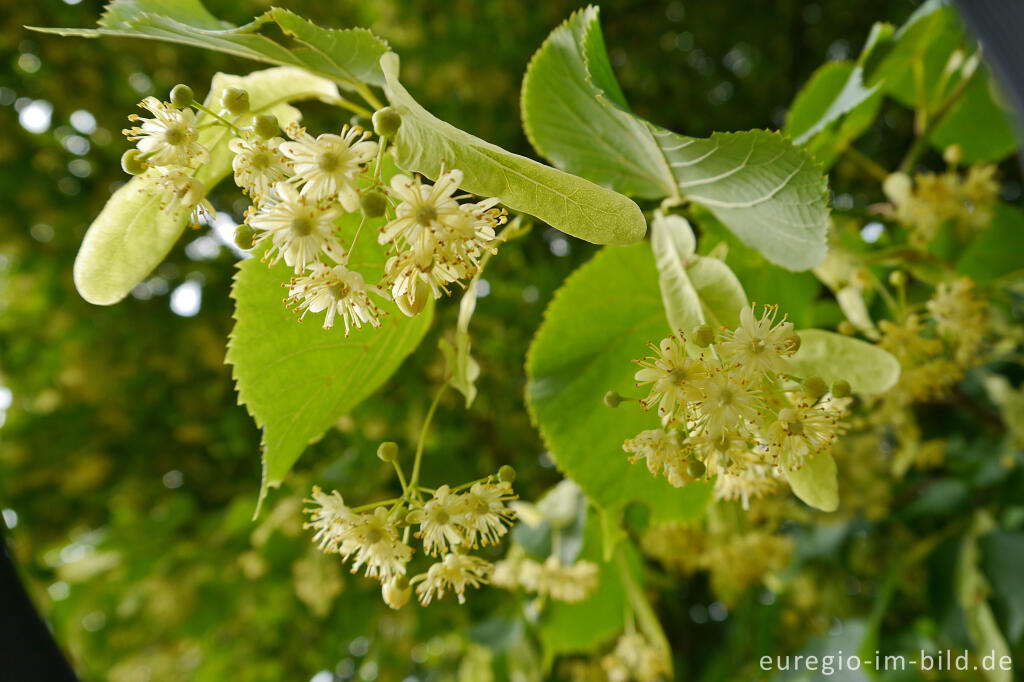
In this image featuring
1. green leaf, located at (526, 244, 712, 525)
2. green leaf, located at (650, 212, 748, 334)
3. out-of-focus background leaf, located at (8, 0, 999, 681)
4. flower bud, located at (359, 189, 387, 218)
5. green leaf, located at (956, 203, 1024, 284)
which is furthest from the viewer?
out-of-focus background leaf, located at (8, 0, 999, 681)

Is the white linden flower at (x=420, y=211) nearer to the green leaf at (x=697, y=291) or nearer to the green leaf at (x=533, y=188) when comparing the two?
the green leaf at (x=533, y=188)

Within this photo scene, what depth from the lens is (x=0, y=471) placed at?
1.61 m

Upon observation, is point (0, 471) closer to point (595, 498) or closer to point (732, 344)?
point (595, 498)

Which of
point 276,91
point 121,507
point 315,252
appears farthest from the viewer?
point 121,507

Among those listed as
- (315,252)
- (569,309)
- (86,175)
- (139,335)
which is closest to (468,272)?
(315,252)

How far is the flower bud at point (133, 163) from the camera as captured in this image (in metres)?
0.38

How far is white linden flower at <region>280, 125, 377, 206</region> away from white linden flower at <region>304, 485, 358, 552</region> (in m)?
0.20

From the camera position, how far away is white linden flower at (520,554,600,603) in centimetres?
81

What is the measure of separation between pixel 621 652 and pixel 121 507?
1342 millimetres

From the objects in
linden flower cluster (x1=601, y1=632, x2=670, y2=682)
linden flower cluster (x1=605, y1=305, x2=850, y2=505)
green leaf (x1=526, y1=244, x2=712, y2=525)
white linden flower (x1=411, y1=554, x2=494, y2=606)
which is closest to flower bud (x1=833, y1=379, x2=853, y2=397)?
linden flower cluster (x1=605, y1=305, x2=850, y2=505)

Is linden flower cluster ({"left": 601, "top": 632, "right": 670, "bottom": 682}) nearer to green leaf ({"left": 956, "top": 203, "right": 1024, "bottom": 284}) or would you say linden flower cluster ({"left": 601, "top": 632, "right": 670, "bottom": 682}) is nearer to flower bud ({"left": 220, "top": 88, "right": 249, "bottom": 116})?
green leaf ({"left": 956, "top": 203, "right": 1024, "bottom": 284})

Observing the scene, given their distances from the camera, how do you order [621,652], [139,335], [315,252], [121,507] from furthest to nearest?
[121,507] < [139,335] < [621,652] < [315,252]

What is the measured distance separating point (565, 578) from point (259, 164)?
623 millimetres

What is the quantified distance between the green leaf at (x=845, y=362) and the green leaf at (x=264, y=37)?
13.2 inches
